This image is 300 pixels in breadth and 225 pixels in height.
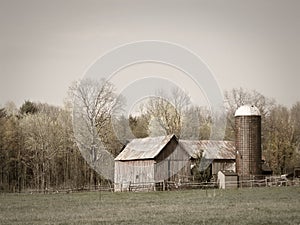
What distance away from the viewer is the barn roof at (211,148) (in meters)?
65.2

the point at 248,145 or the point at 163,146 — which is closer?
the point at 163,146

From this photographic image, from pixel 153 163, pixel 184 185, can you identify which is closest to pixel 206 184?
pixel 184 185

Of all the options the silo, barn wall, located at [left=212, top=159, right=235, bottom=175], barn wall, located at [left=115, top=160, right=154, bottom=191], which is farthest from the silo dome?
barn wall, located at [left=115, top=160, right=154, bottom=191]

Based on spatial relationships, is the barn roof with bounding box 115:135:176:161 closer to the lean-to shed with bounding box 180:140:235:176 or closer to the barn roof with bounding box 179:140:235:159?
the barn roof with bounding box 179:140:235:159

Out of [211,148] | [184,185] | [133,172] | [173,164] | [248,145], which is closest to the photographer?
[184,185]

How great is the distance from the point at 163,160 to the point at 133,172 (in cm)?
378

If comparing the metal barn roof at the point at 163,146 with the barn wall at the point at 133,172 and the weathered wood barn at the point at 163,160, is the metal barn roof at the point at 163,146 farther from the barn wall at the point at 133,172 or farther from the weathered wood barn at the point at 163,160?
the barn wall at the point at 133,172

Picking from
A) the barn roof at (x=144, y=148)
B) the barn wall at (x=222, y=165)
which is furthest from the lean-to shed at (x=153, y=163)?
the barn wall at (x=222, y=165)

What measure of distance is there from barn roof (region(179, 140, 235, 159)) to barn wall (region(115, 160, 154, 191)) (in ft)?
16.1

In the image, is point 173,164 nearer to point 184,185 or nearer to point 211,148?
point 184,185

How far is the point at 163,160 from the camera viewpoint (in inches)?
2411

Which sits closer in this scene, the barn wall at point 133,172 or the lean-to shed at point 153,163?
the lean-to shed at point 153,163

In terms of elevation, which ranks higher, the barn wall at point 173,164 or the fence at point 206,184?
the barn wall at point 173,164

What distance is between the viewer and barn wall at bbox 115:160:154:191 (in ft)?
200
